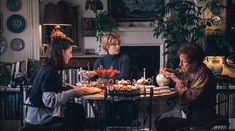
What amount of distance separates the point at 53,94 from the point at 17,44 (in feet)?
9.70

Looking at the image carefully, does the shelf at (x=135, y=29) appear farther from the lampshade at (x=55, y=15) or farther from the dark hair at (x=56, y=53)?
the dark hair at (x=56, y=53)

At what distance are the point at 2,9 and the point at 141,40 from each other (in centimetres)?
227

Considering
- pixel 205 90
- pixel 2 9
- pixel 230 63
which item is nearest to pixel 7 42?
pixel 2 9

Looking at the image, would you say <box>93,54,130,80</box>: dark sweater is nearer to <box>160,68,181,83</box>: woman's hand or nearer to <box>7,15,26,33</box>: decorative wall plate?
<box>160,68,181,83</box>: woman's hand

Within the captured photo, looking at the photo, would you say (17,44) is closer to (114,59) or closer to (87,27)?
(87,27)

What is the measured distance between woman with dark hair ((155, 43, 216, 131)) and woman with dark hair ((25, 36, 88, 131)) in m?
0.85

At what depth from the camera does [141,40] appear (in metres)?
7.29

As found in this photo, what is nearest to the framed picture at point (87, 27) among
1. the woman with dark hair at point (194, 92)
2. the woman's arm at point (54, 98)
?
the woman with dark hair at point (194, 92)

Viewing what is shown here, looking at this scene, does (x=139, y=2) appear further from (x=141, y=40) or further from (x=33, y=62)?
(x=33, y=62)

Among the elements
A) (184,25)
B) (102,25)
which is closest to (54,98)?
(184,25)

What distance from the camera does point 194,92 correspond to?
12.5ft

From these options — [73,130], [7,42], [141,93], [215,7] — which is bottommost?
[73,130]

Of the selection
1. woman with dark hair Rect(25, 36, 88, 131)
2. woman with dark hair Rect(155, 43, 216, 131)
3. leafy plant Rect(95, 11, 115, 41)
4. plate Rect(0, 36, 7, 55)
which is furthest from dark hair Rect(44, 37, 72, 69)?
plate Rect(0, 36, 7, 55)

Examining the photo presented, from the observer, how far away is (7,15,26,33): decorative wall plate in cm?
643
